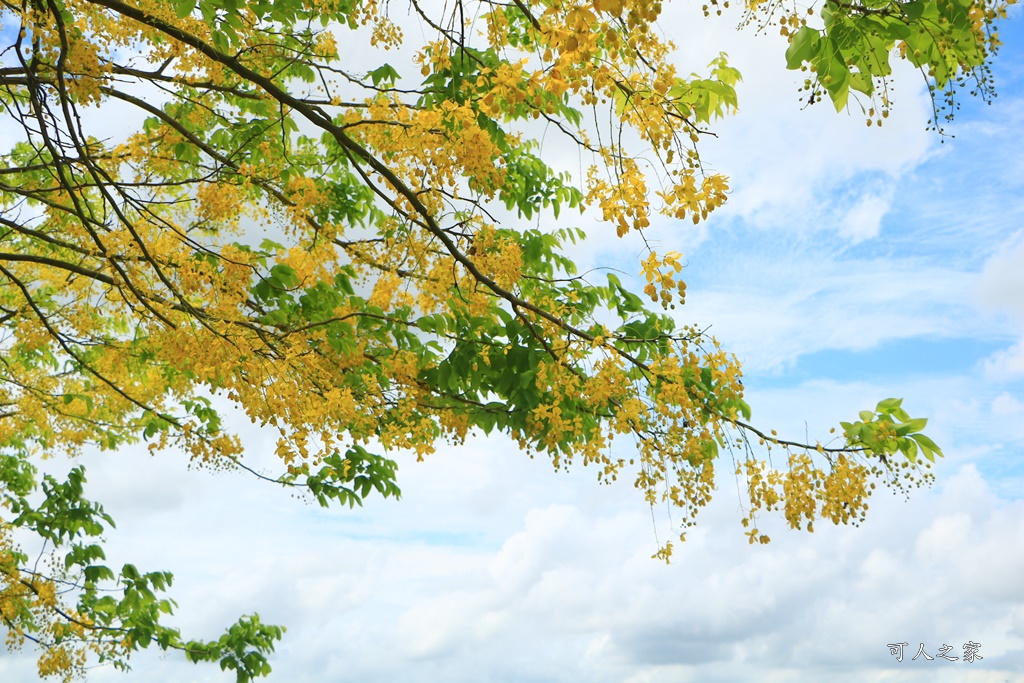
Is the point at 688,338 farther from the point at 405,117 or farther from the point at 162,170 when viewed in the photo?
the point at 162,170

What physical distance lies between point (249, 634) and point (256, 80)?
5.61 m

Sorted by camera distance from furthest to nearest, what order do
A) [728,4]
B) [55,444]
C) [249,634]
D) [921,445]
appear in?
1. [55,444]
2. [249,634]
3. [921,445]
4. [728,4]

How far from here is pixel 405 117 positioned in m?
4.27

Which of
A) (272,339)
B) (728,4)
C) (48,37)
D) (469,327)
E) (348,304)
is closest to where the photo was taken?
(728,4)

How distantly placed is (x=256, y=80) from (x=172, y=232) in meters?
1.22

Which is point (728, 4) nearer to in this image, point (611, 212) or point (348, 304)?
point (611, 212)

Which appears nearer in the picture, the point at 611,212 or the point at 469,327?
the point at 611,212

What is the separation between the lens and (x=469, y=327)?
552cm

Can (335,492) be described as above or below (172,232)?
below

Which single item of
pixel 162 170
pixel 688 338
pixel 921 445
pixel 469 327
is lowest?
pixel 921 445

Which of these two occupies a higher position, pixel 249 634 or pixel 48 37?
pixel 48 37

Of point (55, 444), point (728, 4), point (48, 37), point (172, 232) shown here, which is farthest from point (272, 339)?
point (55, 444)

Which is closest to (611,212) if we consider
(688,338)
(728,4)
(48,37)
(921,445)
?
(728,4)

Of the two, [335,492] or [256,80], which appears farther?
[335,492]
